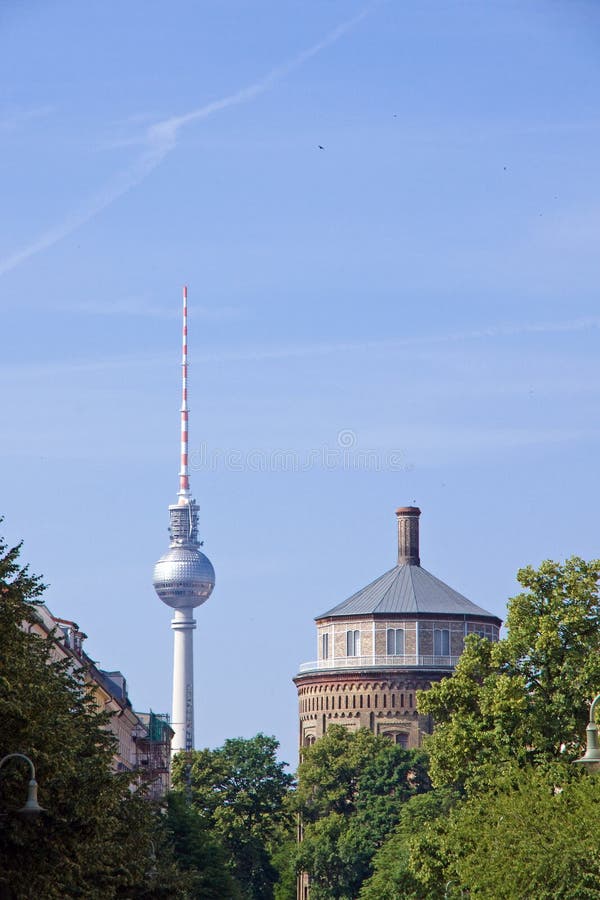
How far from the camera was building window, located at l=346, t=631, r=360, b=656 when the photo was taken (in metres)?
162

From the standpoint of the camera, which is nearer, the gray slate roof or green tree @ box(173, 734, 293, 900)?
green tree @ box(173, 734, 293, 900)

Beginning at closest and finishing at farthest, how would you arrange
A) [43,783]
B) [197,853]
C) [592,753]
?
[592,753]
[43,783]
[197,853]

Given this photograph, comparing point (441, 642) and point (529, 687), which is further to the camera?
point (441, 642)

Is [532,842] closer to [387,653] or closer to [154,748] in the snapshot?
[154,748]

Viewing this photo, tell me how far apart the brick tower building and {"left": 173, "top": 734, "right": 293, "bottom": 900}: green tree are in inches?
887

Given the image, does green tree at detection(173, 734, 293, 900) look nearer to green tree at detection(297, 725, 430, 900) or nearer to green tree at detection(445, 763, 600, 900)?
green tree at detection(297, 725, 430, 900)

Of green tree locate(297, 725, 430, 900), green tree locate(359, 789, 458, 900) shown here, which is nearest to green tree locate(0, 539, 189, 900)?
green tree locate(359, 789, 458, 900)

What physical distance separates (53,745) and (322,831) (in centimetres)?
9672

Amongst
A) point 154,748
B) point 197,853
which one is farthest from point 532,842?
point 154,748

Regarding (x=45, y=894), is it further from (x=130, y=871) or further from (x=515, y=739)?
(x=515, y=739)

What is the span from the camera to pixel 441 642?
531ft

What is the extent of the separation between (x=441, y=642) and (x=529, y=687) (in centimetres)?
9289

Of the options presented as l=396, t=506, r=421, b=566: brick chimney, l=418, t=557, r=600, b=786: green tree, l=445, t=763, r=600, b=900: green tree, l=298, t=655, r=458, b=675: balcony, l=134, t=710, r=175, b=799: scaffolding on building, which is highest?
l=396, t=506, r=421, b=566: brick chimney

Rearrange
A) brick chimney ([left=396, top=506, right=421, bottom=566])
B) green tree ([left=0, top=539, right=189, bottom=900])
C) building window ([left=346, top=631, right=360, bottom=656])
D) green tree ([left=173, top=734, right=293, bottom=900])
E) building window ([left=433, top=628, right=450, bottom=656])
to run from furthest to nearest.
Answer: brick chimney ([left=396, top=506, right=421, bottom=566])
building window ([left=346, top=631, right=360, bottom=656])
building window ([left=433, top=628, right=450, bottom=656])
green tree ([left=173, top=734, right=293, bottom=900])
green tree ([left=0, top=539, right=189, bottom=900])
